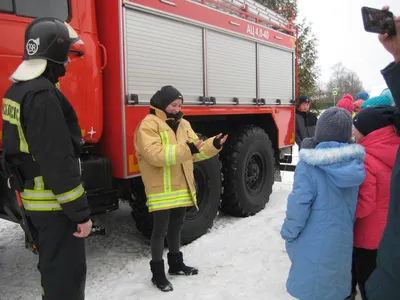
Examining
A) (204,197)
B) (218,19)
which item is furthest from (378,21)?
(218,19)

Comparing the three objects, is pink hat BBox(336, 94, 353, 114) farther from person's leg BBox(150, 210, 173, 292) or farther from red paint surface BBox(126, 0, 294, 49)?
person's leg BBox(150, 210, 173, 292)

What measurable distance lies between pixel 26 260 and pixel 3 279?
0.41 m

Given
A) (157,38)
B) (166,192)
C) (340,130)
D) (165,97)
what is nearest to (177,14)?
(157,38)

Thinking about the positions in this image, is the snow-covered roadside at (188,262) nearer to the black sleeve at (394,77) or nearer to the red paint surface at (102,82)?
the red paint surface at (102,82)

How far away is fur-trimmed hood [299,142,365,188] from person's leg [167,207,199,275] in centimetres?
146

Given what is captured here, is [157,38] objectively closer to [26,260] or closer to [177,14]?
[177,14]

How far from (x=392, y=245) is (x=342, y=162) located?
1.18m

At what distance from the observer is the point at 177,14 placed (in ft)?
12.6

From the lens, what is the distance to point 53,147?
6.27ft

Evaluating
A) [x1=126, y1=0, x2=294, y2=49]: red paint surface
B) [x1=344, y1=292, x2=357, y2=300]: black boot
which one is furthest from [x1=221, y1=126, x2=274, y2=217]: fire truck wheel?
[x1=344, y1=292, x2=357, y2=300]: black boot

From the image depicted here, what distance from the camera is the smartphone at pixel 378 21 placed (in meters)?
1.10

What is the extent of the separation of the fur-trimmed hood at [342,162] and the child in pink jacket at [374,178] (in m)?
0.14

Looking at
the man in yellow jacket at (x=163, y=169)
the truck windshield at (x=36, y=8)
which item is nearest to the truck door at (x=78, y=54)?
the truck windshield at (x=36, y=8)

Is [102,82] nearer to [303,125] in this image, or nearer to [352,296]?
[352,296]
